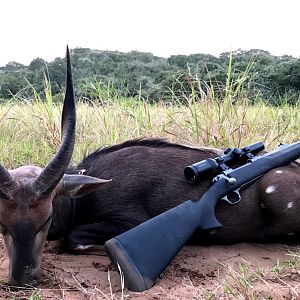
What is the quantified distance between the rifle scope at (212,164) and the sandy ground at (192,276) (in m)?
0.59

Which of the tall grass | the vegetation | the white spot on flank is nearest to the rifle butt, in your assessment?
the white spot on flank

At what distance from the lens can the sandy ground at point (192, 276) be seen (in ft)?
9.93

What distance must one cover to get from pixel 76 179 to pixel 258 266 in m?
1.41

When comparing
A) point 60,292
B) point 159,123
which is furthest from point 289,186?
point 159,123

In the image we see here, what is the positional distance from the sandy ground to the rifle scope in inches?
23.3

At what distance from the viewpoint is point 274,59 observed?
14.1 meters

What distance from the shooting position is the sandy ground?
119 inches

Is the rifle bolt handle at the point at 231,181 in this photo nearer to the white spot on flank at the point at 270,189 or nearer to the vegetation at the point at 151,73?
the white spot on flank at the point at 270,189

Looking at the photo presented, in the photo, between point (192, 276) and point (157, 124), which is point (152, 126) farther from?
point (192, 276)

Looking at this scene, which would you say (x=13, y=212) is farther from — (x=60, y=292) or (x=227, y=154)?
(x=227, y=154)

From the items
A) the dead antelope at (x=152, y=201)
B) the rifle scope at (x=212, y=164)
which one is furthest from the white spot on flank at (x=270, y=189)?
the rifle scope at (x=212, y=164)

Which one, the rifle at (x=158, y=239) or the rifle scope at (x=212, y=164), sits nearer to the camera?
the rifle at (x=158, y=239)

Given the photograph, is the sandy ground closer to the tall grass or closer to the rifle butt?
the rifle butt

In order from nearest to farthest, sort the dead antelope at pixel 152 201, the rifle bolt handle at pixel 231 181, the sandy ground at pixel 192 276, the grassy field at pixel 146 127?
the sandy ground at pixel 192 276 < the rifle bolt handle at pixel 231 181 < the dead antelope at pixel 152 201 < the grassy field at pixel 146 127
